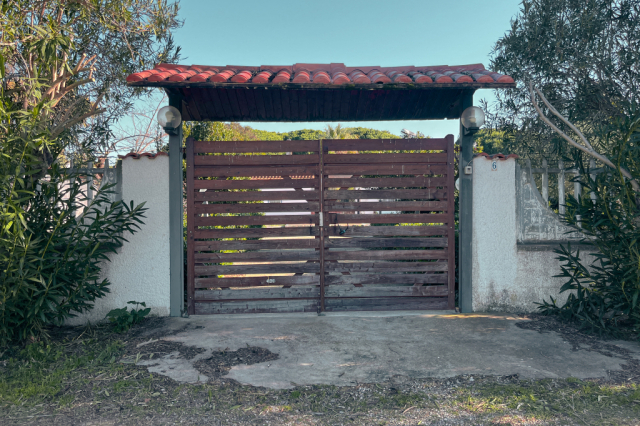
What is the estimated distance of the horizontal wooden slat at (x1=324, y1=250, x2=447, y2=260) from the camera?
17.8 feet

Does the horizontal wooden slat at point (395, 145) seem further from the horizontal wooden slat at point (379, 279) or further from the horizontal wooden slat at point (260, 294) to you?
the horizontal wooden slat at point (260, 294)

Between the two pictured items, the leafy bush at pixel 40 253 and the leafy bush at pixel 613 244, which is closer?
the leafy bush at pixel 40 253

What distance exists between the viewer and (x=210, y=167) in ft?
17.6

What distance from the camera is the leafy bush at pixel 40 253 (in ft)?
12.1

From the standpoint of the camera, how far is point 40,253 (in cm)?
398

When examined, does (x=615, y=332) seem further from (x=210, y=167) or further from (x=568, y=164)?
(x=210, y=167)

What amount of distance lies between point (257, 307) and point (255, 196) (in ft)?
4.84

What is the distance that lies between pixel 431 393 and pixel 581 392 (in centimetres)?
115

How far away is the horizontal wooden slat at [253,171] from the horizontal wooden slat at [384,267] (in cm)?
128

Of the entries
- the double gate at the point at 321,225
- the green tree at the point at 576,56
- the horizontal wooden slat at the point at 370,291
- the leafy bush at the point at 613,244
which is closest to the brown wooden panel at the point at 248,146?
the double gate at the point at 321,225

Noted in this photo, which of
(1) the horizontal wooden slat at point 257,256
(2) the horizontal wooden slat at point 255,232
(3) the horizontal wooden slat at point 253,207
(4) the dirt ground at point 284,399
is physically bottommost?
(4) the dirt ground at point 284,399

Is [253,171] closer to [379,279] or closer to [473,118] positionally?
[379,279]

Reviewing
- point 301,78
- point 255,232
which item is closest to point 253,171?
point 255,232

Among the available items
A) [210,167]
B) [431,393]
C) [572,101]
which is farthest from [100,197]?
[572,101]
